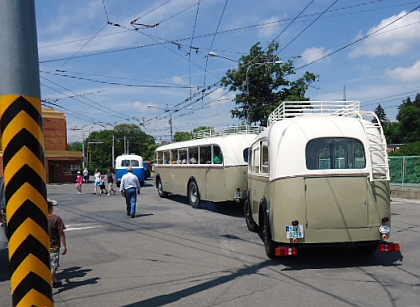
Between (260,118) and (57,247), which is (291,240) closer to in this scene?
(57,247)

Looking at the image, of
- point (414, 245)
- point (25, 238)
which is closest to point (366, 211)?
point (414, 245)

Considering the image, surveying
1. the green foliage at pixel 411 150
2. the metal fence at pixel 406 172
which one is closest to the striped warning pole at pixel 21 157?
the metal fence at pixel 406 172

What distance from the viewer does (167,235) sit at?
1123 cm

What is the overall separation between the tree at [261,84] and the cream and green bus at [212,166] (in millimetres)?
9161

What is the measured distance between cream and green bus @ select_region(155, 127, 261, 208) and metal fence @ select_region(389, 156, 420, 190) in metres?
8.91

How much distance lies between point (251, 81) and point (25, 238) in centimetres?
2633

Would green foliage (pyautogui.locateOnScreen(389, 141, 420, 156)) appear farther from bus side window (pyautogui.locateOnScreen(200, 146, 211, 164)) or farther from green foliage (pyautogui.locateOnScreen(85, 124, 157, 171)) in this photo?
green foliage (pyautogui.locateOnScreen(85, 124, 157, 171))

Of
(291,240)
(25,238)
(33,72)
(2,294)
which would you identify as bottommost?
(2,294)

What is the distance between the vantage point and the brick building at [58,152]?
44.9 metres

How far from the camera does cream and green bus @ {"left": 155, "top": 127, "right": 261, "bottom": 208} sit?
14492 mm

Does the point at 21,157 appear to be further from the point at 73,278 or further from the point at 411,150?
the point at 411,150

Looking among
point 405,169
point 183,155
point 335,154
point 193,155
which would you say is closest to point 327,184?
point 335,154

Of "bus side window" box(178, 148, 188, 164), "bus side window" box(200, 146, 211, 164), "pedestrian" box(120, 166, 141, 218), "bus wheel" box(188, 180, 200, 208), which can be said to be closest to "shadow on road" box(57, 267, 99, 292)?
"pedestrian" box(120, 166, 141, 218)

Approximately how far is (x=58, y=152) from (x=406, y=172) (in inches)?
1339
